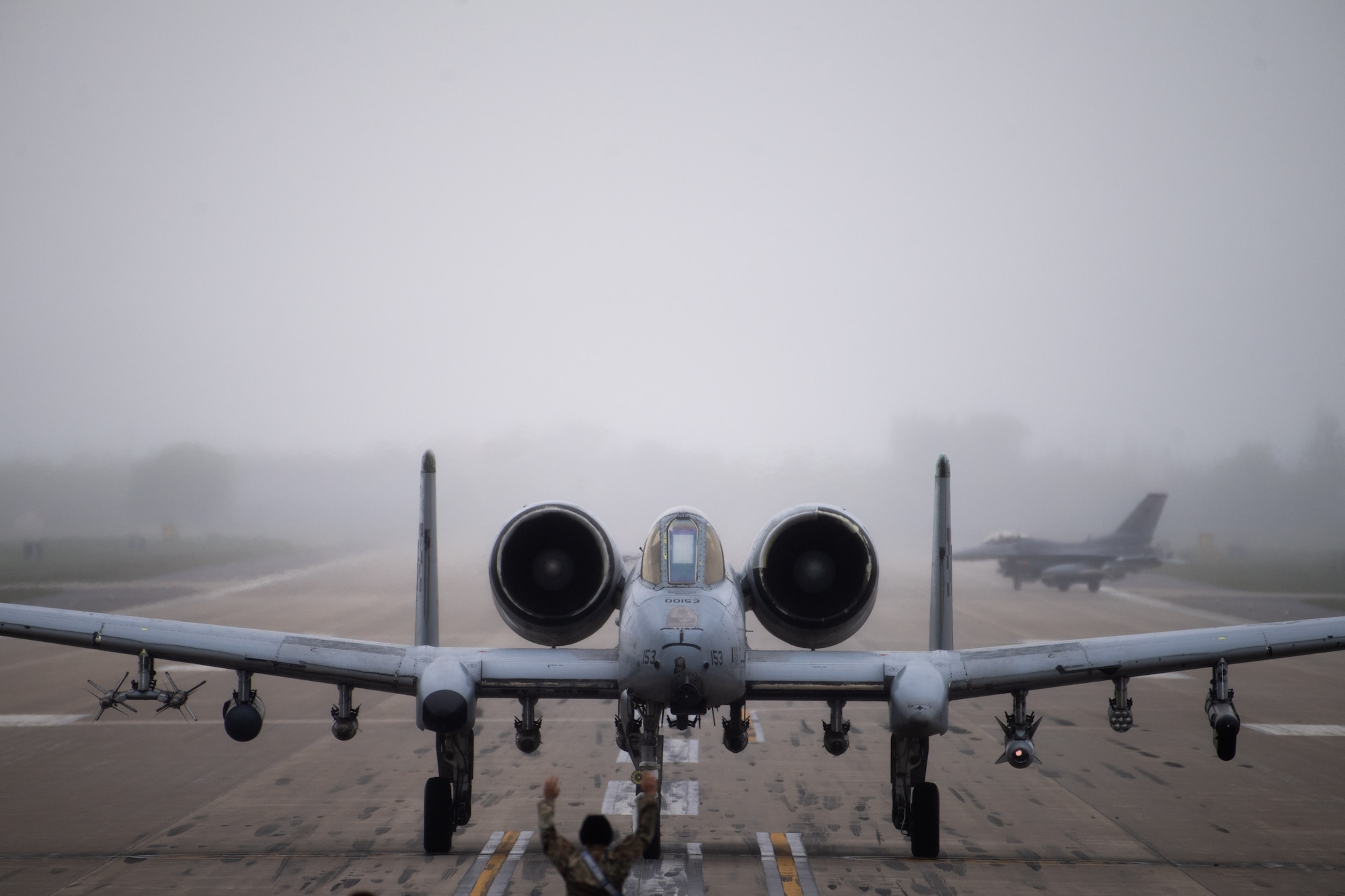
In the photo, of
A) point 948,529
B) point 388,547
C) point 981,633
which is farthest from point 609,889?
point 388,547

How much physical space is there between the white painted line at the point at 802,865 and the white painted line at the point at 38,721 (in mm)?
13090

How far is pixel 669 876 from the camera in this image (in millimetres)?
8141

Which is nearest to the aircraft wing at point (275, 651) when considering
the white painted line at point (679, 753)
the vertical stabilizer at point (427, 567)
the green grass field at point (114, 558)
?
the vertical stabilizer at point (427, 567)

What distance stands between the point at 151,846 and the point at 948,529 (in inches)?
357

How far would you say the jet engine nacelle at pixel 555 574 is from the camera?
824 centimetres

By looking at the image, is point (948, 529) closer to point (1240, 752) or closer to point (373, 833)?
point (373, 833)

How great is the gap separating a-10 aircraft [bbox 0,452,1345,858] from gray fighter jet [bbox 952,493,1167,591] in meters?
32.8

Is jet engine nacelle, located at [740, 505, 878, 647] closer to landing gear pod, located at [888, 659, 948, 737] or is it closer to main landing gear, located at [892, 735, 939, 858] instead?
landing gear pod, located at [888, 659, 948, 737]

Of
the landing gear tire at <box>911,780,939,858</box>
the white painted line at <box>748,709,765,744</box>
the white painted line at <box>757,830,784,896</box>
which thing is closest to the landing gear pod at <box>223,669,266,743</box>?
the white painted line at <box>757,830,784,896</box>

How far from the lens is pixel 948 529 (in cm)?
895

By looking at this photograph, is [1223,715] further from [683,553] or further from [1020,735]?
[683,553]

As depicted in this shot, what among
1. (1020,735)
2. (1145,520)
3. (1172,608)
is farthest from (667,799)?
(1145,520)

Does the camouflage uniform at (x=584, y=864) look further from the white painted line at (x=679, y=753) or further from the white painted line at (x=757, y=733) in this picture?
the white painted line at (x=757, y=733)

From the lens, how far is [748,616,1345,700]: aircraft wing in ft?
25.5
